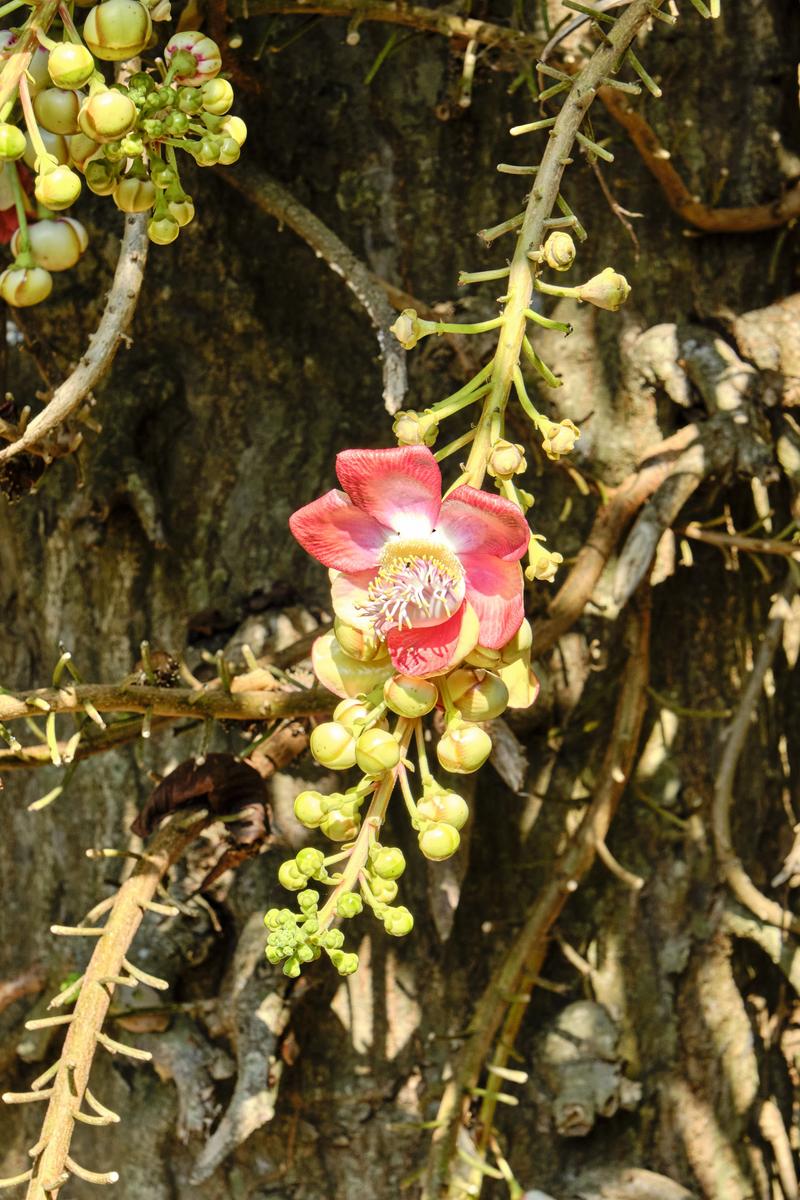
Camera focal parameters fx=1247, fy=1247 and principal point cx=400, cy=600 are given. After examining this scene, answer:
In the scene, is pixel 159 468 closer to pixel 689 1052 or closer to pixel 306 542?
pixel 306 542

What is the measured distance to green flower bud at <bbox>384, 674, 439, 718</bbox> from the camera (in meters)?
0.58

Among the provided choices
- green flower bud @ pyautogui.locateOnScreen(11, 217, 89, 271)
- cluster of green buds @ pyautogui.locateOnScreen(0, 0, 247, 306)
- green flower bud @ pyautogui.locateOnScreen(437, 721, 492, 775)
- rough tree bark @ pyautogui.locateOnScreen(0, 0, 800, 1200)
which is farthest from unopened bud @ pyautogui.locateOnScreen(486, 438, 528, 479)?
rough tree bark @ pyautogui.locateOnScreen(0, 0, 800, 1200)

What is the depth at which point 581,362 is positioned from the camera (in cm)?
125

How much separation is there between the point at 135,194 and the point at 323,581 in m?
0.53

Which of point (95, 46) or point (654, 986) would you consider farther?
point (654, 986)

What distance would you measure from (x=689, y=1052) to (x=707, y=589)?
463mm

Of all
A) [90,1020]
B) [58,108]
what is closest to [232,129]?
[58,108]

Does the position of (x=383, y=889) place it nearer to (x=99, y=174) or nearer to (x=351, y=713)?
(x=351, y=713)

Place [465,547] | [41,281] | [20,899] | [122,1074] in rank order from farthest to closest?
[20,899] → [122,1074] → [41,281] → [465,547]

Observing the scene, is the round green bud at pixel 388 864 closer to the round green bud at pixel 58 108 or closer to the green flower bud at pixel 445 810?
the green flower bud at pixel 445 810

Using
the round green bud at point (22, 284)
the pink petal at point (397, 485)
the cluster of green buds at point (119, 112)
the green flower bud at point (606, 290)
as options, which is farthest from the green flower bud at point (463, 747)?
the round green bud at point (22, 284)

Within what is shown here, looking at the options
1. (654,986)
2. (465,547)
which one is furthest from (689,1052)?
(465,547)

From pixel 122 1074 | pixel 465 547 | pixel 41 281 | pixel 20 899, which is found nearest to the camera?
pixel 465 547

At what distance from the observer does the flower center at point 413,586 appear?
60cm
